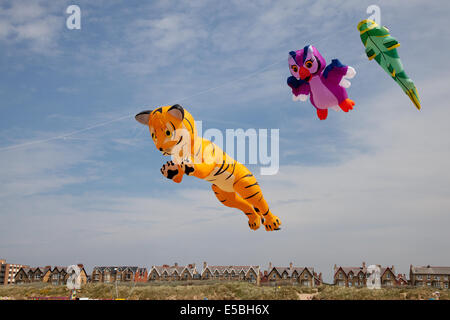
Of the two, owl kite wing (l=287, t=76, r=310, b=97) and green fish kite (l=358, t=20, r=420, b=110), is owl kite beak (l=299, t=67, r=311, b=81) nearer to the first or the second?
owl kite wing (l=287, t=76, r=310, b=97)

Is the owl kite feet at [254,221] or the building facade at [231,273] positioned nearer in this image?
the owl kite feet at [254,221]

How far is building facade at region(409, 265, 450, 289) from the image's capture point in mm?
30250

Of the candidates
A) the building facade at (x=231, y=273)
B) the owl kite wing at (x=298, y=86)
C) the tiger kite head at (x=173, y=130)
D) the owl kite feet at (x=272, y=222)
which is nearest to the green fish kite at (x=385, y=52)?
the owl kite wing at (x=298, y=86)

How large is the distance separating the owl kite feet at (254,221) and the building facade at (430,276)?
91.7 feet

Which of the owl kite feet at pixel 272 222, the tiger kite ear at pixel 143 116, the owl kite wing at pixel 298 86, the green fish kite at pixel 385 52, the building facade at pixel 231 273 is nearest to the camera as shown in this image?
the green fish kite at pixel 385 52

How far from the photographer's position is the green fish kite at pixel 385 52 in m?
5.20

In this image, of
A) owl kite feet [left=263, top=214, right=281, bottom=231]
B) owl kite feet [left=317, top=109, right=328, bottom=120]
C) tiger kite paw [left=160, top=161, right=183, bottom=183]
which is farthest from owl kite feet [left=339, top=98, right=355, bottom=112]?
tiger kite paw [left=160, top=161, right=183, bottom=183]

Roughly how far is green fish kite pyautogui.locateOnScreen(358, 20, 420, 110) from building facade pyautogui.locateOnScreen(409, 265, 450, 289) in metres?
29.4

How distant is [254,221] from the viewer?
23.4ft

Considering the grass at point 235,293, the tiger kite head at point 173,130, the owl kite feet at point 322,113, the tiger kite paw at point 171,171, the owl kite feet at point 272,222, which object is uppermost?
the owl kite feet at point 322,113

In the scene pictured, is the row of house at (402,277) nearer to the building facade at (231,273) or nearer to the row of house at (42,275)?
the building facade at (231,273)
